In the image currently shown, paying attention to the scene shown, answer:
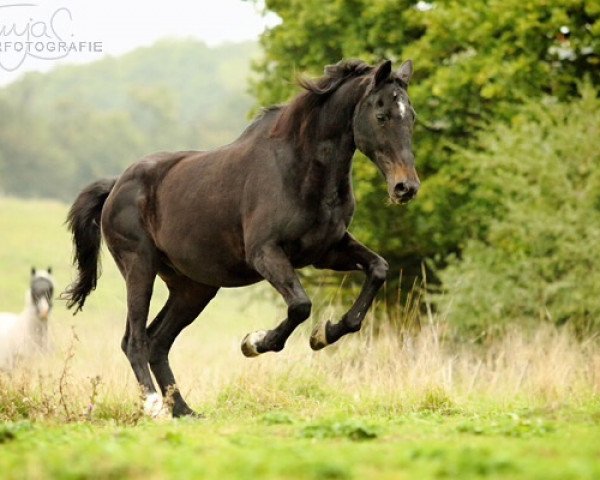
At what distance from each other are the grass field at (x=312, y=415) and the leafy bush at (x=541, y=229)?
94cm

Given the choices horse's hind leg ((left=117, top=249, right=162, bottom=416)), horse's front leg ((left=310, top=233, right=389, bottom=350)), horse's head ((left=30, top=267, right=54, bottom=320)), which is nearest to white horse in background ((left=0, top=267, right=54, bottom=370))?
horse's head ((left=30, top=267, right=54, bottom=320))

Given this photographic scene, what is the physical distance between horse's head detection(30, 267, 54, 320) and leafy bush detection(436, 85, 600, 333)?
628 centimetres

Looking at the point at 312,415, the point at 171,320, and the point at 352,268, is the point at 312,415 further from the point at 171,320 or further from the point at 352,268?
the point at 171,320

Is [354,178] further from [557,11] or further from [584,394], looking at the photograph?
[584,394]

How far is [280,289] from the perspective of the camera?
9.08 meters

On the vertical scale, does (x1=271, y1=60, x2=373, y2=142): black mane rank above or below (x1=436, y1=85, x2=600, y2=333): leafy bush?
above

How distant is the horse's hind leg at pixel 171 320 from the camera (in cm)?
1088

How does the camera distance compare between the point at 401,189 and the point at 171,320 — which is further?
the point at 171,320

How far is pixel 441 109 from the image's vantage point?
2253cm

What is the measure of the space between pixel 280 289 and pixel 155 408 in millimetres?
1723

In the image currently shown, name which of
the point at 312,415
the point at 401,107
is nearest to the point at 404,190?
the point at 401,107

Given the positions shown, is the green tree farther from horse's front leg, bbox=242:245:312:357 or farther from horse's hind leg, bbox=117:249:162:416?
horse's front leg, bbox=242:245:312:357

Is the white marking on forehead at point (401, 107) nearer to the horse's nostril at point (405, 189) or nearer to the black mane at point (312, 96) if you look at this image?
the horse's nostril at point (405, 189)

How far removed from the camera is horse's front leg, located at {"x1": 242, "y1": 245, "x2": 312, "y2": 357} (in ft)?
29.6
